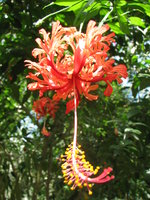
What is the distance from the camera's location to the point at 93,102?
2.70 m

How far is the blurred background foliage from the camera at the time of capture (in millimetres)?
1457

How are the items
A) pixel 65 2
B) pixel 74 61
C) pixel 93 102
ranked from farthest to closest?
pixel 93 102 < pixel 65 2 < pixel 74 61

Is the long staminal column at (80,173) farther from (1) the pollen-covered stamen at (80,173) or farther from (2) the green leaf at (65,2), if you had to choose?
(2) the green leaf at (65,2)

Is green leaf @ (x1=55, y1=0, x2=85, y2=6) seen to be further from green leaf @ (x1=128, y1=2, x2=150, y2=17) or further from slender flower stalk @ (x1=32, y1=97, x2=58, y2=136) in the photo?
slender flower stalk @ (x1=32, y1=97, x2=58, y2=136)

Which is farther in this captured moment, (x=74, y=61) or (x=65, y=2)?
(x=65, y=2)

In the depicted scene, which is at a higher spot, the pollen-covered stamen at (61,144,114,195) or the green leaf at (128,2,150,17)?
the green leaf at (128,2,150,17)

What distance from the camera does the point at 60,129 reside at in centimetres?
364

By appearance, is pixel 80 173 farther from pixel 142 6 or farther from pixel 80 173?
pixel 142 6

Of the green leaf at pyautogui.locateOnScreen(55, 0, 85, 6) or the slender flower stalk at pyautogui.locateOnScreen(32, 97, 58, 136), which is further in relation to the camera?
the slender flower stalk at pyautogui.locateOnScreen(32, 97, 58, 136)

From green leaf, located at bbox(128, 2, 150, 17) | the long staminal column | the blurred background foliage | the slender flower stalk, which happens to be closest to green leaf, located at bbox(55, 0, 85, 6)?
the blurred background foliage

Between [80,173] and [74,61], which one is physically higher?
[74,61]

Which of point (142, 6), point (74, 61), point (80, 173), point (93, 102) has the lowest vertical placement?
point (93, 102)

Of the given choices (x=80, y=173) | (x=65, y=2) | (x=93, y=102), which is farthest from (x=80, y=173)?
(x=93, y=102)

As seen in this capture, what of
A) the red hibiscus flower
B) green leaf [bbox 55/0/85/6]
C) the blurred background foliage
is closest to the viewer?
the red hibiscus flower
